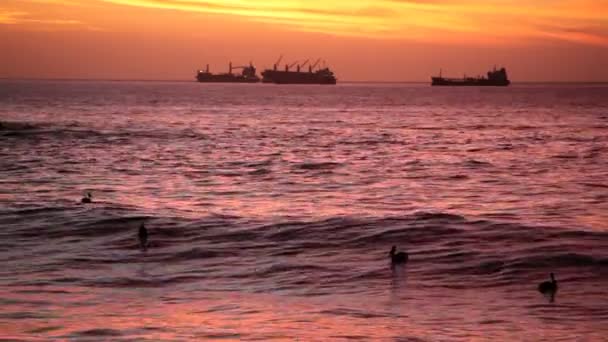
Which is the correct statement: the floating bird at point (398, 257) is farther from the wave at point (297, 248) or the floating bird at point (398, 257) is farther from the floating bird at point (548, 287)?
the floating bird at point (548, 287)

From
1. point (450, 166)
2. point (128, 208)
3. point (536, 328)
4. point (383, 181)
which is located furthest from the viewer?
point (450, 166)

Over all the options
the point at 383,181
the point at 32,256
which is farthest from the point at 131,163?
the point at 32,256

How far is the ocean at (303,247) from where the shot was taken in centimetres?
1427

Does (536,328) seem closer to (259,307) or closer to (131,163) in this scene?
(259,307)

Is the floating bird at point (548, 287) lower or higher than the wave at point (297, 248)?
higher

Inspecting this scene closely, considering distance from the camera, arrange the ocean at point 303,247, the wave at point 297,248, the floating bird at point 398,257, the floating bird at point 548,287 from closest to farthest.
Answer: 1. the ocean at point 303,247
2. the floating bird at point 548,287
3. the wave at point 297,248
4. the floating bird at point 398,257

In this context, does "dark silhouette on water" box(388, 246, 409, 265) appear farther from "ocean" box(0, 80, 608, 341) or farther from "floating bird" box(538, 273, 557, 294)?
"floating bird" box(538, 273, 557, 294)

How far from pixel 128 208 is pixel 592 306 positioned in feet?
53.6

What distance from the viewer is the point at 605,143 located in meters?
58.7

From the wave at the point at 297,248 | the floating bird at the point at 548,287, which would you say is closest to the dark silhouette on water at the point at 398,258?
the wave at the point at 297,248

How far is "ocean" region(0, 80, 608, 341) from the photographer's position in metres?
14.3

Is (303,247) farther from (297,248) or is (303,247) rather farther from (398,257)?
(398,257)

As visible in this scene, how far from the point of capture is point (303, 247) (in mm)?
22031

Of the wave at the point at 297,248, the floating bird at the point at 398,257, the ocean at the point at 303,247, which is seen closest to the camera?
the ocean at the point at 303,247
